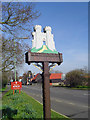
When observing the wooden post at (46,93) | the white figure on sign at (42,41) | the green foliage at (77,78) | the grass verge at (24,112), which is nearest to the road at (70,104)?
the grass verge at (24,112)

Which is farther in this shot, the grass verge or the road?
the road

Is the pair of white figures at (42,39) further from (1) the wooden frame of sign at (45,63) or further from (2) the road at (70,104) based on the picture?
(2) the road at (70,104)

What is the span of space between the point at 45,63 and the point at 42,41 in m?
0.73

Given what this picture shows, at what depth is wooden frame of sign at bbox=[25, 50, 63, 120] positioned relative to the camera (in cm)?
428

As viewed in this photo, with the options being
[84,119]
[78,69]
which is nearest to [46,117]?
[84,119]

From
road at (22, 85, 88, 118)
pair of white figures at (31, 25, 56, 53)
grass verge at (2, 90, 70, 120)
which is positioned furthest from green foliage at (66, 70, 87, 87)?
pair of white figures at (31, 25, 56, 53)

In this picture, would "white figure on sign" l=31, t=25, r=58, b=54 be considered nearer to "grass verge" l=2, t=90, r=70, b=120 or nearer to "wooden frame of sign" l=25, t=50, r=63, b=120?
"wooden frame of sign" l=25, t=50, r=63, b=120

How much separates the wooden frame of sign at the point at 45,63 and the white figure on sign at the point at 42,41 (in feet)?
0.54

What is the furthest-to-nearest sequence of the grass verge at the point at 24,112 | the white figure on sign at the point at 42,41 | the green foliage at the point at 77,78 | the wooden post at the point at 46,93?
1. the green foliage at the point at 77,78
2. the grass verge at the point at 24,112
3. the white figure on sign at the point at 42,41
4. the wooden post at the point at 46,93

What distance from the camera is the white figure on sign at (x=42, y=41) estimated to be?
15.1ft

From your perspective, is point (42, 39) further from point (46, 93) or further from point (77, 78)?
point (77, 78)

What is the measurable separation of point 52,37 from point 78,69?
138ft

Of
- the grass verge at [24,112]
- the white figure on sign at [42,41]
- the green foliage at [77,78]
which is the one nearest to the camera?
the white figure on sign at [42,41]

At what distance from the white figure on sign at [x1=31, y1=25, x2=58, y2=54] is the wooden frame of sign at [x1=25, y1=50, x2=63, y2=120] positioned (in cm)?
17
